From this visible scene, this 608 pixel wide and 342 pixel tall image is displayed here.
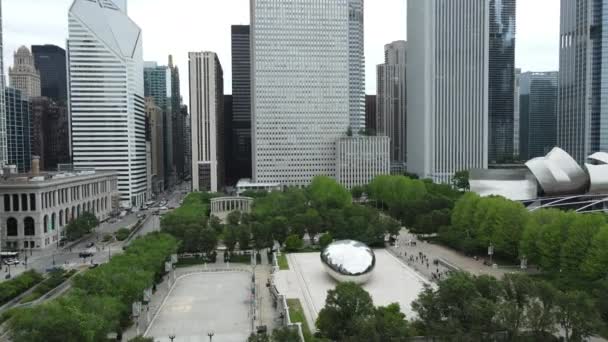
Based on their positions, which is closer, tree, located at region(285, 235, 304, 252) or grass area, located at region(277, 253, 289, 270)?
grass area, located at region(277, 253, 289, 270)

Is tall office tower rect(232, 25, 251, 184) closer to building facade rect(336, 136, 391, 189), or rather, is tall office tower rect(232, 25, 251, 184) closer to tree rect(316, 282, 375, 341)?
building facade rect(336, 136, 391, 189)

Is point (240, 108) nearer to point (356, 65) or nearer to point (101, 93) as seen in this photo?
point (356, 65)

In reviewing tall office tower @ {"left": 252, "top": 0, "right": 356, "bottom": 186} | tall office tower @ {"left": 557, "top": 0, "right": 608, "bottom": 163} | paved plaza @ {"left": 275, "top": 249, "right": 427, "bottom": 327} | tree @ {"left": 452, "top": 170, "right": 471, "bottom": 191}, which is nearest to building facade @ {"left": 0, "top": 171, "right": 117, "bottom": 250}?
paved plaza @ {"left": 275, "top": 249, "right": 427, "bottom": 327}

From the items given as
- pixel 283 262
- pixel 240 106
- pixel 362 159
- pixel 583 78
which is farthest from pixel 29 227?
pixel 583 78

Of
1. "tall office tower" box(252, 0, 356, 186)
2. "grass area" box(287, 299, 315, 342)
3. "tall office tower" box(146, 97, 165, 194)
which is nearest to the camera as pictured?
"grass area" box(287, 299, 315, 342)

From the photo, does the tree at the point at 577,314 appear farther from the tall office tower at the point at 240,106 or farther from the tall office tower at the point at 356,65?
the tall office tower at the point at 240,106

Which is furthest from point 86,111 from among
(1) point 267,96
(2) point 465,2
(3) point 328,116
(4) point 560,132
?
(4) point 560,132

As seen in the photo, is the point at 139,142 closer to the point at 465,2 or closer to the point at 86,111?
the point at 86,111
